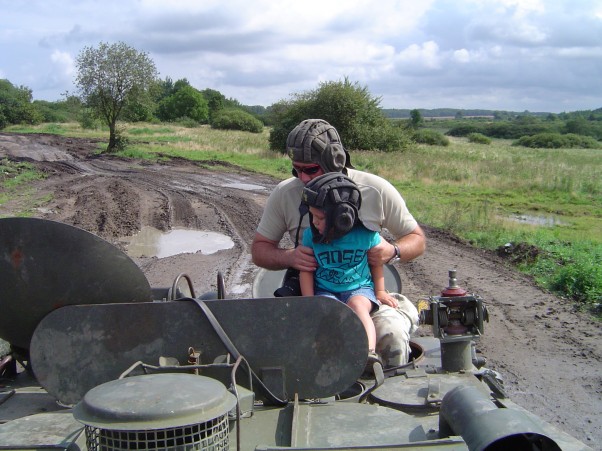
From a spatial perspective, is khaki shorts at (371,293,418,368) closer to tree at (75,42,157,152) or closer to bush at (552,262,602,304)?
bush at (552,262,602,304)

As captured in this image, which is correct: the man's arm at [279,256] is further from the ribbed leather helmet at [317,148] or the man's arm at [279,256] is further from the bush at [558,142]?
the bush at [558,142]

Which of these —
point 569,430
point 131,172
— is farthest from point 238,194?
point 569,430

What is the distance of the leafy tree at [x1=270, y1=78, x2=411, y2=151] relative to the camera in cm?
4072

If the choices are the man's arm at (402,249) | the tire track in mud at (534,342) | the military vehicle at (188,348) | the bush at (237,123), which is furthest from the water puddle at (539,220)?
the bush at (237,123)

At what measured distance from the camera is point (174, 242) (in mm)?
13922

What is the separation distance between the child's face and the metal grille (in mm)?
1570

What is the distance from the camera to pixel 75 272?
10.4 ft

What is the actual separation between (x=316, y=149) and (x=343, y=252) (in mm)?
616

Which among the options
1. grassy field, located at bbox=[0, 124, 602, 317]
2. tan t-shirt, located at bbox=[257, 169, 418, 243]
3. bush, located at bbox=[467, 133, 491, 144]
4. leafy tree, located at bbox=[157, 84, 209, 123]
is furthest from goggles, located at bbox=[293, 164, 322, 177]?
leafy tree, located at bbox=[157, 84, 209, 123]

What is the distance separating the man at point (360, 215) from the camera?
4039mm

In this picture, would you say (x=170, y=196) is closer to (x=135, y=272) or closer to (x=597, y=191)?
(x=597, y=191)

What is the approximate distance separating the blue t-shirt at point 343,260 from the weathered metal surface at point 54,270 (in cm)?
113

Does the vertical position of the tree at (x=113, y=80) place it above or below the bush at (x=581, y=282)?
above

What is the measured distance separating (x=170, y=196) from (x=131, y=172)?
7.28 metres
